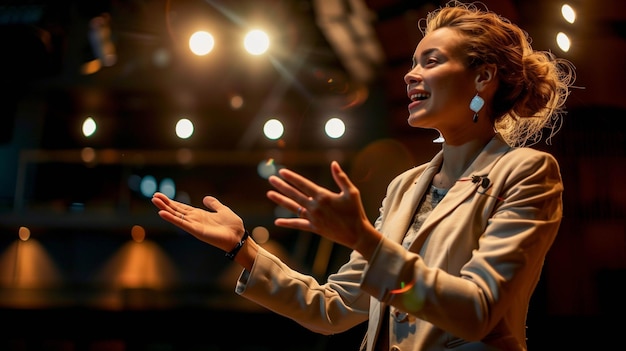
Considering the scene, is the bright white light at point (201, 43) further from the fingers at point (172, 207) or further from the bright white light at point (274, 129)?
the fingers at point (172, 207)

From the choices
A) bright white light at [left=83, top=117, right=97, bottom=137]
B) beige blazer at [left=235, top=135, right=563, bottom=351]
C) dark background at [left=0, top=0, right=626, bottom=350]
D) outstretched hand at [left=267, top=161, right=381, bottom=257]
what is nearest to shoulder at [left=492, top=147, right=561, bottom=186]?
beige blazer at [left=235, top=135, right=563, bottom=351]

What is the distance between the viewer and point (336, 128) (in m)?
4.55

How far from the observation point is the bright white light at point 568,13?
8.14 ft

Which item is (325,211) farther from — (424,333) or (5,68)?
(5,68)

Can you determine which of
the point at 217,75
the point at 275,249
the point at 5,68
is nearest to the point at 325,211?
the point at 217,75

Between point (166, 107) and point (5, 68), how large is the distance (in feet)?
8.32

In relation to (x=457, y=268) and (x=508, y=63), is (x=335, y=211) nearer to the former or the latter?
(x=457, y=268)

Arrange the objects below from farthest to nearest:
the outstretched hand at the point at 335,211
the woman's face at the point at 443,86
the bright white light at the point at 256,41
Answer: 1. the bright white light at the point at 256,41
2. the woman's face at the point at 443,86
3. the outstretched hand at the point at 335,211

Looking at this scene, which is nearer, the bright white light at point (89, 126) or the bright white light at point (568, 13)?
the bright white light at point (568, 13)

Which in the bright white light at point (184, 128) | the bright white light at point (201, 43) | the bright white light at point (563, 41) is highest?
the bright white light at point (201, 43)

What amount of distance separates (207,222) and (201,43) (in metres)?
2.64

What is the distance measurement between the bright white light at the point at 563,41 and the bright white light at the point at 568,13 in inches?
2.6

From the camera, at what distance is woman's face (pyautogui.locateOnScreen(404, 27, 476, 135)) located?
1425 mm

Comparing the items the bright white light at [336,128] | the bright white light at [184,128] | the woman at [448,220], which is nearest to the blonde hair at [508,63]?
the woman at [448,220]
